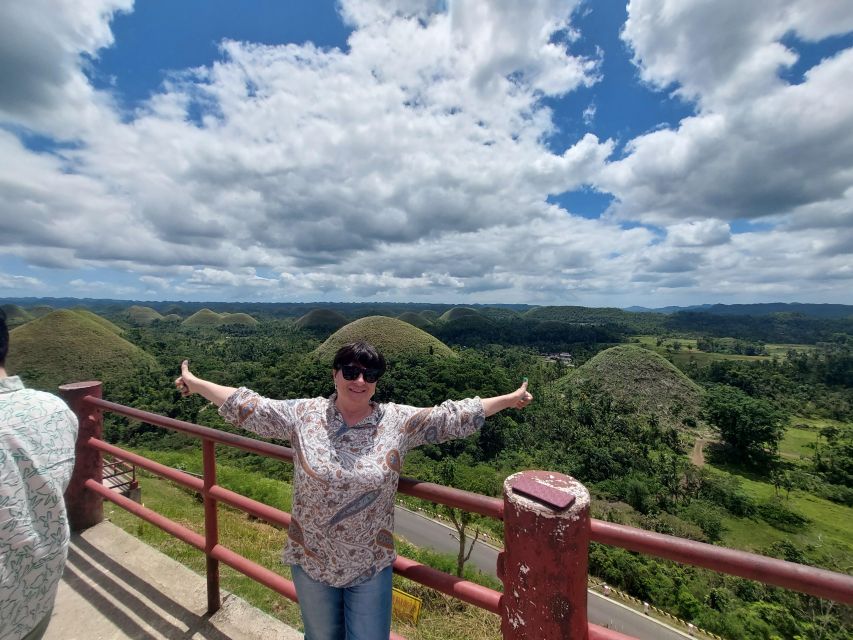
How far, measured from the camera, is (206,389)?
6.27 ft

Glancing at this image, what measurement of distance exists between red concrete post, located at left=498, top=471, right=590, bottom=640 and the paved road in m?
11.2

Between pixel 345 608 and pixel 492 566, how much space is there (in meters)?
18.0

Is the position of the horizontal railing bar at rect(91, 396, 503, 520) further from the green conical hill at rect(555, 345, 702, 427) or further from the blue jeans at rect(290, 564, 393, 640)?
the green conical hill at rect(555, 345, 702, 427)

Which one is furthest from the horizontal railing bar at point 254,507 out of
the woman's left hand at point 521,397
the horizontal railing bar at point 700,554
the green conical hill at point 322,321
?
the green conical hill at point 322,321

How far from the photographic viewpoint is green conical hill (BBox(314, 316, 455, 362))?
Result: 54.6 m

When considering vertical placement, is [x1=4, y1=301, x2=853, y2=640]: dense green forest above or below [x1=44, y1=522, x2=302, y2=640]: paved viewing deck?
below

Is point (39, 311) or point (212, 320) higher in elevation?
point (39, 311)

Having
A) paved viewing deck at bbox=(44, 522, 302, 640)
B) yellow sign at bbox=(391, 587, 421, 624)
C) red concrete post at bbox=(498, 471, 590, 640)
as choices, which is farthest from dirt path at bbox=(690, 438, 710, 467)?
red concrete post at bbox=(498, 471, 590, 640)

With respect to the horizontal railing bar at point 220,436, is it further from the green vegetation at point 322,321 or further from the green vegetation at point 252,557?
the green vegetation at point 322,321

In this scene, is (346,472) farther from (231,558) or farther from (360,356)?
(231,558)

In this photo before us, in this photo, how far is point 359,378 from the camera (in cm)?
173

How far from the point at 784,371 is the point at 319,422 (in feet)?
263

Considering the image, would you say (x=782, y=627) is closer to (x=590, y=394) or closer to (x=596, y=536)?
(x=596, y=536)

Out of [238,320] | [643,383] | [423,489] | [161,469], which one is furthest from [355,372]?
[238,320]
